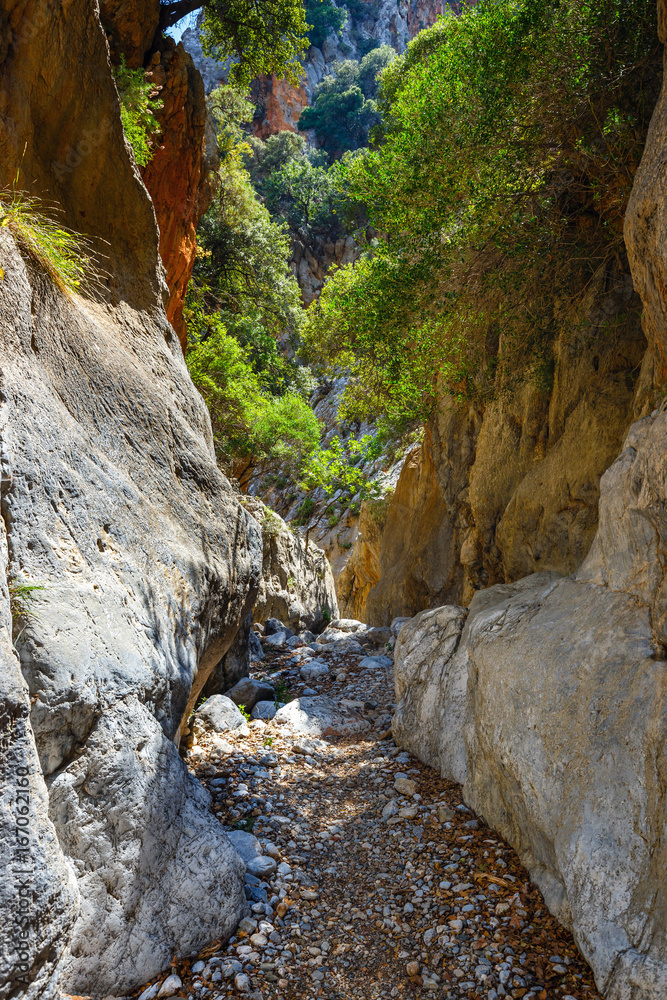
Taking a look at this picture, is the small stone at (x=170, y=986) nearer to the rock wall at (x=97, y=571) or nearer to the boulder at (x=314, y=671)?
the rock wall at (x=97, y=571)

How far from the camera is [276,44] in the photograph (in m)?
10.8

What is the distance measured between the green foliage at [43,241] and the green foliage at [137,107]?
2.64 meters

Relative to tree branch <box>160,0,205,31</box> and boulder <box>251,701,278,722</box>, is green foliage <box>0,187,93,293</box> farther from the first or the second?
tree branch <box>160,0,205,31</box>

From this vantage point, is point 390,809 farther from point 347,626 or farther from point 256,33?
point 256,33

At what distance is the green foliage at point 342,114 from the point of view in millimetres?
44094

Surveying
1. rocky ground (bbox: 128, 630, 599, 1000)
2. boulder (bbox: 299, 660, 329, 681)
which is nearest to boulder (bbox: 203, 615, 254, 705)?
rocky ground (bbox: 128, 630, 599, 1000)

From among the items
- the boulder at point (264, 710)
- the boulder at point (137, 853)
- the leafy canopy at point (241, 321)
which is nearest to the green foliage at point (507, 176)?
the leafy canopy at point (241, 321)

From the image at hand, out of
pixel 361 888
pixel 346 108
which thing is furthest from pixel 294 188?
pixel 361 888

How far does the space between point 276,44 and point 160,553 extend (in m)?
11.2

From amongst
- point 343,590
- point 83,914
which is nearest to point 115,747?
point 83,914

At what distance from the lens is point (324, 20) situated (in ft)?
160

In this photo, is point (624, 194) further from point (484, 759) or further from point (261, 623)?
point (261, 623)

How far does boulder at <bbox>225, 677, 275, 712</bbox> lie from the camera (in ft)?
24.8

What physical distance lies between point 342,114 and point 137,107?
45.6m
